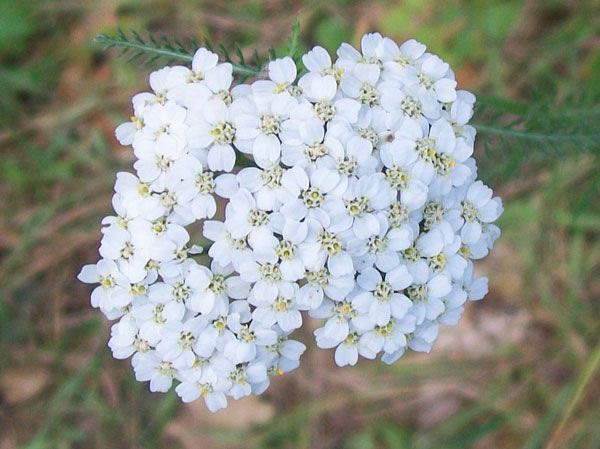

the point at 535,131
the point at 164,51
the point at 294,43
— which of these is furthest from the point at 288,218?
the point at 535,131

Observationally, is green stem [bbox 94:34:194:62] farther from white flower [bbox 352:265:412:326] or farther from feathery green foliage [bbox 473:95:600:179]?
feathery green foliage [bbox 473:95:600:179]

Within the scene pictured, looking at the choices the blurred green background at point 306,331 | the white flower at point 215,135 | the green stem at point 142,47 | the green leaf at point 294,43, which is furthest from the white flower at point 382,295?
the blurred green background at point 306,331

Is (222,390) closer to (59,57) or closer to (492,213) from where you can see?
(492,213)

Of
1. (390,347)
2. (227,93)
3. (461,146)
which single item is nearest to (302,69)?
(227,93)

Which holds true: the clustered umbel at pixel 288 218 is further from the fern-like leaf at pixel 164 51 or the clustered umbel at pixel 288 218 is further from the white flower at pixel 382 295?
the fern-like leaf at pixel 164 51

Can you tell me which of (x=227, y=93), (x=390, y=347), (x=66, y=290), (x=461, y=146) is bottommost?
(x=390, y=347)

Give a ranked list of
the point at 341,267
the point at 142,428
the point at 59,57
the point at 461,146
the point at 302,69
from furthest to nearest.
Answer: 1. the point at 59,57
2. the point at 142,428
3. the point at 302,69
4. the point at 461,146
5. the point at 341,267
